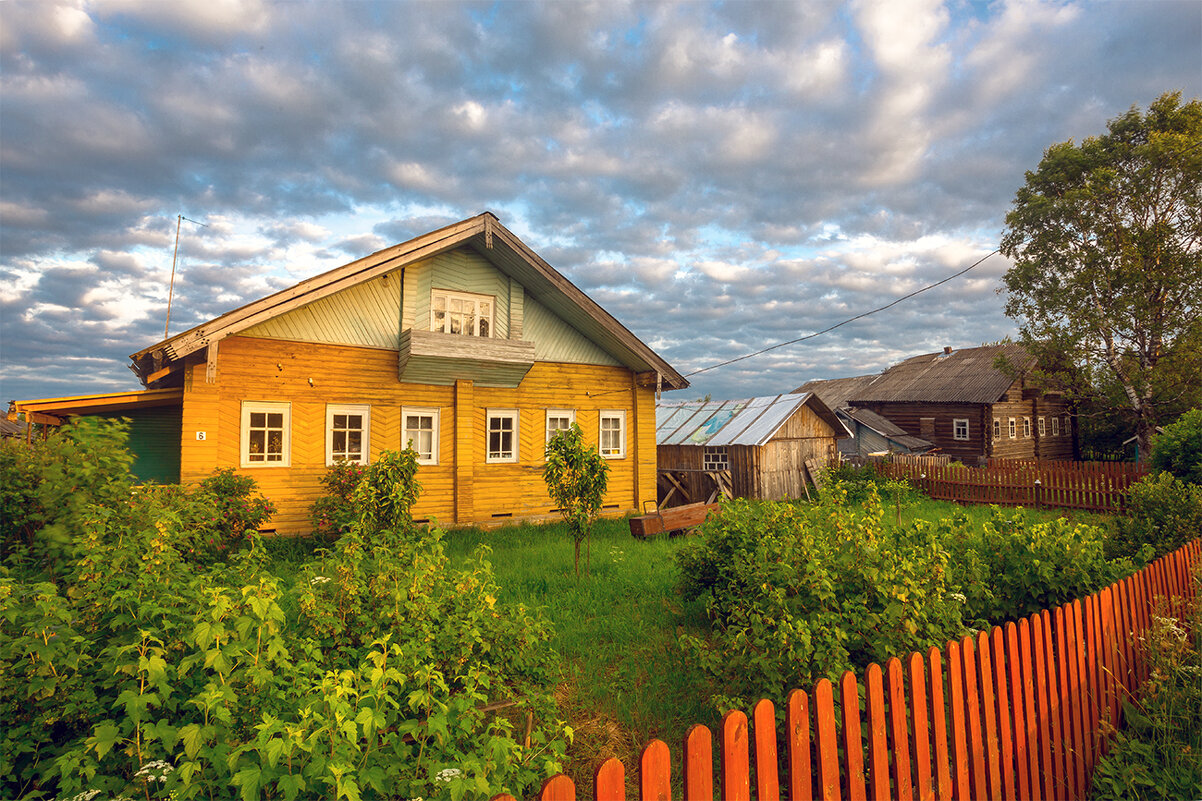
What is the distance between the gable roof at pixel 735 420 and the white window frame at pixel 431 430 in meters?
7.60

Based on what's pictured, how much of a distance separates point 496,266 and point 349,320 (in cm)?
401

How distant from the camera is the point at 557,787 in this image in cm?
184

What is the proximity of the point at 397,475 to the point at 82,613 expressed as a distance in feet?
19.7

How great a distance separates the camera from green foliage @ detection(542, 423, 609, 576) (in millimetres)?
9922

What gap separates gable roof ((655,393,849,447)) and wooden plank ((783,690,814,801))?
17002 mm

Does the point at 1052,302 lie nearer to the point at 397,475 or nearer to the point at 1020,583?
the point at 1020,583

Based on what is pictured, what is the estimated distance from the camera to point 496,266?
15586 millimetres

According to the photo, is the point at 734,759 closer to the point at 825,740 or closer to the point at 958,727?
the point at 825,740

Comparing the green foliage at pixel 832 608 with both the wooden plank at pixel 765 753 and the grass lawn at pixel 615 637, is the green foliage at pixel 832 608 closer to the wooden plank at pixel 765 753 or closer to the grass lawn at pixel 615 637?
the grass lawn at pixel 615 637

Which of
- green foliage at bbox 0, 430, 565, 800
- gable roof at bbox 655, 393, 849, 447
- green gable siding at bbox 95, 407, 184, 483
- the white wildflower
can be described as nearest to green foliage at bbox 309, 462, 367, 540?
green gable siding at bbox 95, 407, 184, 483

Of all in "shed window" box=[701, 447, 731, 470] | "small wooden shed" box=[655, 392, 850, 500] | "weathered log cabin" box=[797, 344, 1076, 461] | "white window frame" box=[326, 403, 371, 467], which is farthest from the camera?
"weathered log cabin" box=[797, 344, 1076, 461]

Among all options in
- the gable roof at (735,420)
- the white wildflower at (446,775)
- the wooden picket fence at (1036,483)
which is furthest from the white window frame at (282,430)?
the wooden picket fence at (1036,483)

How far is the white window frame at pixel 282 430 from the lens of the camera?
12445mm

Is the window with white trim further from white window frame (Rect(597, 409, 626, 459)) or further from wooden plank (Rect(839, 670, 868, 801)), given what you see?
wooden plank (Rect(839, 670, 868, 801))
